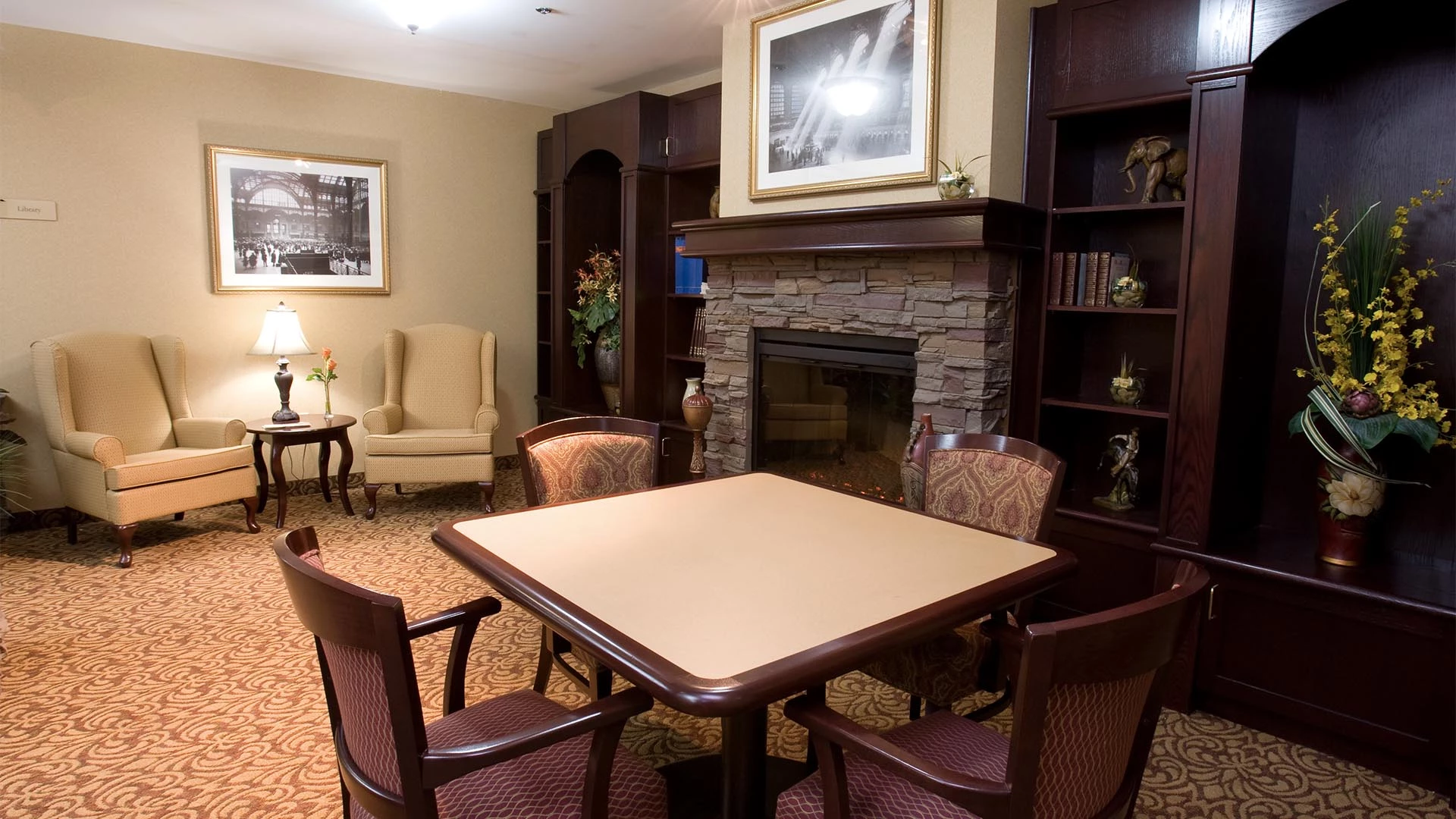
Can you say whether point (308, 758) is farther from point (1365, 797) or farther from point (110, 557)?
point (1365, 797)

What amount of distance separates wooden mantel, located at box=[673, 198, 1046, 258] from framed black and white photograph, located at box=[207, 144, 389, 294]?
2547 mm

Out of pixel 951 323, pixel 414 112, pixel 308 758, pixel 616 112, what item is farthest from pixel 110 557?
pixel 951 323

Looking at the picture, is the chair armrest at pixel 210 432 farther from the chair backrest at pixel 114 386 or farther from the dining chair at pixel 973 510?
the dining chair at pixel 973 510

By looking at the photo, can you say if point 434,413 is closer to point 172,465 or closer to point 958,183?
point 172,465

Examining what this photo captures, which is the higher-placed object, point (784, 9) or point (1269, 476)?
point (784, 9)

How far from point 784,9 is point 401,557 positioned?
3.18 m

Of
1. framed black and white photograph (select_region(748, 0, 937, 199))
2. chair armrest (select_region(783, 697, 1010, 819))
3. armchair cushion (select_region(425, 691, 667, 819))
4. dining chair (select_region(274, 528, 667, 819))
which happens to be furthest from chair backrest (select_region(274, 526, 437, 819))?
framed black and white photograph (select_region(748, 0, 937, 199))

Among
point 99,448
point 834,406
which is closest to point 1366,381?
point 834,406

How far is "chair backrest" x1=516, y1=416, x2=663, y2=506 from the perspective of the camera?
266cm

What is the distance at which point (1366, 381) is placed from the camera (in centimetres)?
252

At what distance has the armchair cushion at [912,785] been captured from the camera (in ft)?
4.83

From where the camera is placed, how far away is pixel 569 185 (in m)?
5.95

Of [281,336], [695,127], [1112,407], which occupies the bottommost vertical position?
[1112,407]

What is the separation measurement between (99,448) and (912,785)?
13.5ft
